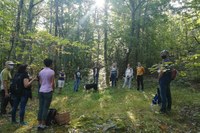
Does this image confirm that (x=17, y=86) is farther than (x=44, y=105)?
Yes

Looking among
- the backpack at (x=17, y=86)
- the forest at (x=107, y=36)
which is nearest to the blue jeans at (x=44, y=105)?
the backpack at (x=17, y=86)

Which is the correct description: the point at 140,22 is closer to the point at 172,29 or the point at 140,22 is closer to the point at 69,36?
the point at 69,36

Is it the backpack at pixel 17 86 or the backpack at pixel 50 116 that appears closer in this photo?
the backpack at pixel 50 116

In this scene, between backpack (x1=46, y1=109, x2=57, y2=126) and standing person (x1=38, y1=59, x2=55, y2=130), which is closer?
standing person (x1=38, y1=59, x2=55, y2=130)

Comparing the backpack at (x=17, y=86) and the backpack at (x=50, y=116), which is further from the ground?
the backpack at (x=17, y=86)

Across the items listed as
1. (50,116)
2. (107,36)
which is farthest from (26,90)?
(107,36)

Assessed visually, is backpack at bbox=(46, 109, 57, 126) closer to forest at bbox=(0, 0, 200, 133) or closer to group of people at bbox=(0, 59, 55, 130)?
group of people at bbox=(0, 59, 55, 130)

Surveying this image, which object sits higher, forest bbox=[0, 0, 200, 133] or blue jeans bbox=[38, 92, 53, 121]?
forest bbox=[0, 0, 200, 133]

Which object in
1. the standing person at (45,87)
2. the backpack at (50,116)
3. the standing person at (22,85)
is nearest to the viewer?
the standing person at (45,87)

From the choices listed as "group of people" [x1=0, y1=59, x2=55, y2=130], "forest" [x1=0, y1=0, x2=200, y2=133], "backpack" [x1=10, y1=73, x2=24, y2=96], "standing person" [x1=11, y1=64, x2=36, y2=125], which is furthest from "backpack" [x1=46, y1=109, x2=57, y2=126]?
"forest" [x1=0, y1=0, x2=200, y2=133]

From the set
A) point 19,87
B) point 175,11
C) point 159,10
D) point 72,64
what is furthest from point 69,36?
point 19,87

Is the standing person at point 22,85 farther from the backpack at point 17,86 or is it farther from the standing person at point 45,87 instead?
the standing person at point 45,87

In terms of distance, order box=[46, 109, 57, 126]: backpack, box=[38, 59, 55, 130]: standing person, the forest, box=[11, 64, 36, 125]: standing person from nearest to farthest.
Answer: box=[38, 59, 55, 130]: standing person < box=[46, 109, 57, 126]: backpack < box=[11, 64, 36, 125]: standing person < the forest

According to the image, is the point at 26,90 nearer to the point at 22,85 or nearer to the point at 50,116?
the point at 22,85
